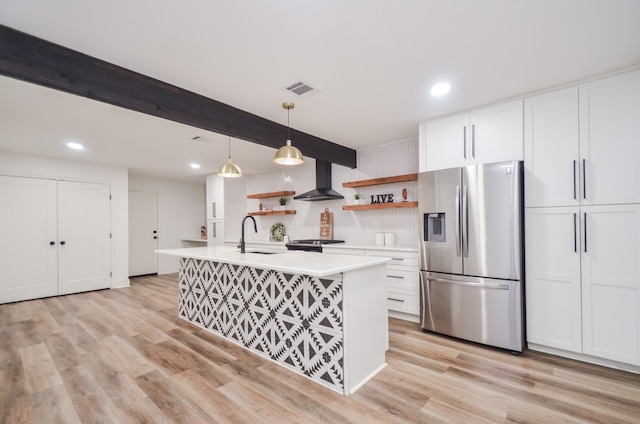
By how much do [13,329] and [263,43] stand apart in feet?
14.8

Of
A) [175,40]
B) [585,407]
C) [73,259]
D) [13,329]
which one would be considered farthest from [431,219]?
[73,259]

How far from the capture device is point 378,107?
3.16 metres

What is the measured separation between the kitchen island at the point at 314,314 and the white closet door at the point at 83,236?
3.85 metres

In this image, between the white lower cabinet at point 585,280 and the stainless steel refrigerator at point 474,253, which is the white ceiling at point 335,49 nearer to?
the stainless steel refrigerator at point 474,253

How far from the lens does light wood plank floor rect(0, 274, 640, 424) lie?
75.2 inches

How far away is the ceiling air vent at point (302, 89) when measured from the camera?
263cm

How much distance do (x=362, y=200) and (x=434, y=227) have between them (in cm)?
174

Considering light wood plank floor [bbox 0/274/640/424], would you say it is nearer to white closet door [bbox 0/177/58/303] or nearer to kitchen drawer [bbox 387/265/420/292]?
kitchen drawer [bbox 387/265/420/292]

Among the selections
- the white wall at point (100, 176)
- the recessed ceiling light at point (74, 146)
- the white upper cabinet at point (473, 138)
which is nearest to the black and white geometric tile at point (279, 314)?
the white upper cabinet at point (473, 138)

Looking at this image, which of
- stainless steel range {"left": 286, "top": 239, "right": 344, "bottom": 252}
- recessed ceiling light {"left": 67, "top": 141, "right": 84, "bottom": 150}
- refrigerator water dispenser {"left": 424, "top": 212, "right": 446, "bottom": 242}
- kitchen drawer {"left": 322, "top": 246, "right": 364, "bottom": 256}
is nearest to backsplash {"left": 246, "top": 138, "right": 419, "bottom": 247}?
stainless steel range {"left": 286, "top": 239, "right": 344, "bottom": 252}

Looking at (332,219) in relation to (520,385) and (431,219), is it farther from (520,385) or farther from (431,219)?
(520,385)

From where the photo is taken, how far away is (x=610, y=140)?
8.15ft

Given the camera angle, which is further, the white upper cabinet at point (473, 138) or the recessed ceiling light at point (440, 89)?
the white upper cabinet at point (473, 138)

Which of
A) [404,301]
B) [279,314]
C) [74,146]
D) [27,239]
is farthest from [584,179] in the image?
[27,239]
